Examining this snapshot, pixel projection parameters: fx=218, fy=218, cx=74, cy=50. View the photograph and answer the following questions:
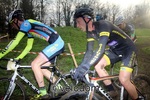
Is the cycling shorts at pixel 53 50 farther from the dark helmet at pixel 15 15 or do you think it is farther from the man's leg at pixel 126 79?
the man's leg at pixel 126 79

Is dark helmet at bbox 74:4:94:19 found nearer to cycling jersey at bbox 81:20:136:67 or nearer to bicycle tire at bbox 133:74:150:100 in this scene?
cycling jersey at bbox 81:20:136:67

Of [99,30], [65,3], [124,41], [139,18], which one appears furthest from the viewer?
[139,18]

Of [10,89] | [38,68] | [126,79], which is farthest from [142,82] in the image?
[10,89]

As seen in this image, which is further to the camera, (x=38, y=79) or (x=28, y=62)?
(x=28, y=62)

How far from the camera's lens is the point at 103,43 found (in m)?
4.11

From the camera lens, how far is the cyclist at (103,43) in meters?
Result: 4.07

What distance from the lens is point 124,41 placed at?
15.8ft

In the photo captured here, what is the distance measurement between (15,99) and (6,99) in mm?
1051

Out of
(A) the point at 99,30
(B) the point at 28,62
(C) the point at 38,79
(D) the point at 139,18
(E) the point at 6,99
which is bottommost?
(D) the point at 139,18

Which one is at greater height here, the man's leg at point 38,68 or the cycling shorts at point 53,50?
the cycling shorts at point 53,50

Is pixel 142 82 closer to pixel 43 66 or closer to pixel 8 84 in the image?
pixel 43 66

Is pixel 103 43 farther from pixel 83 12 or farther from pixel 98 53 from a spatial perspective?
pixel 83 12

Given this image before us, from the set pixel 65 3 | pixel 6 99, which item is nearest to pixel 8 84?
pixel 6 99

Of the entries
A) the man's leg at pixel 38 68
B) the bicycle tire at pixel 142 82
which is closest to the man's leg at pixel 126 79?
Result: the bicycle tire at pixel 142 82
